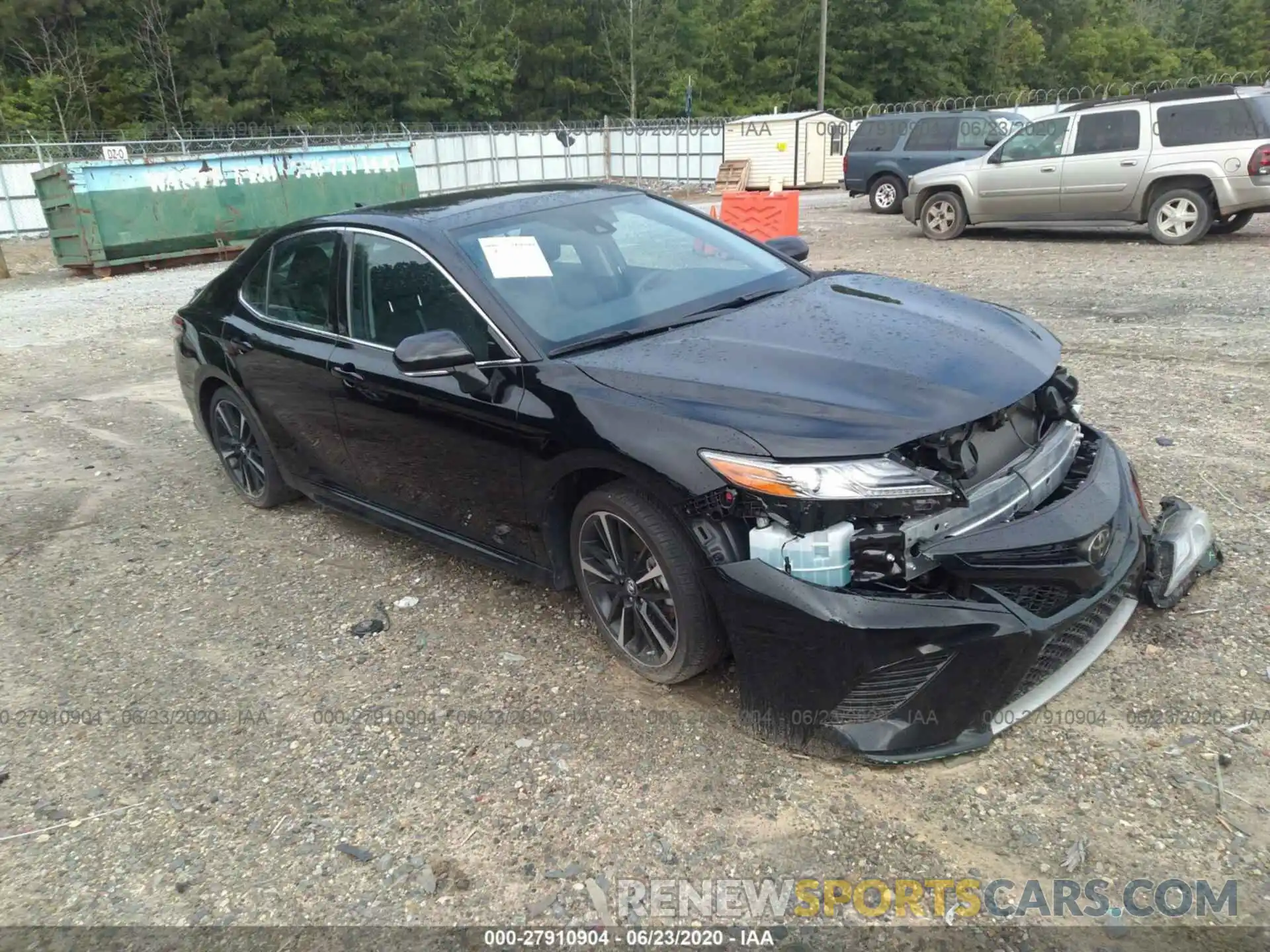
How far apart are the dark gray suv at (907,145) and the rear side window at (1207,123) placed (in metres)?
6.23

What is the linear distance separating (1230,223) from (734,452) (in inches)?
490

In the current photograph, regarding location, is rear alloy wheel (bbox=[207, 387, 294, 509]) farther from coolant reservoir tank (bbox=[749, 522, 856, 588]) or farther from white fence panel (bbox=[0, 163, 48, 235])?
white fence panel (bbox=[0, 163, 48, 235])

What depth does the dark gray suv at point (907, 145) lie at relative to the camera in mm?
18250

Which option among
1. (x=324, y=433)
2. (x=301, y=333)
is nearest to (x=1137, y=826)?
(x=324, y=433)

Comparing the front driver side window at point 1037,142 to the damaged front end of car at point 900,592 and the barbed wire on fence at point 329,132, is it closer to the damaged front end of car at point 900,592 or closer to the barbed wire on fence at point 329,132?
the barbed wire on fence at point 329,132

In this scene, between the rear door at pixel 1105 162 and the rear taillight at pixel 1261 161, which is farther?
the rear door at pixel 1105 162

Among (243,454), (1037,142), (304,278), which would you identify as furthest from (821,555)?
(1037,142)

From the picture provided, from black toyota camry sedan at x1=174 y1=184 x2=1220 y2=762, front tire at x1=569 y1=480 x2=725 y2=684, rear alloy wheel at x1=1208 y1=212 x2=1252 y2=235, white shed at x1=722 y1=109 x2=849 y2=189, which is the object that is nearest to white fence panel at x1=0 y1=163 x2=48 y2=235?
white shed at x1=722 y1=109 x2=849 y2=189

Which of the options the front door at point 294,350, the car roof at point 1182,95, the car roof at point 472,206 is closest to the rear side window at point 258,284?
the front door at point 294,350

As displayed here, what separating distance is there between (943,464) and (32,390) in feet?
28.0

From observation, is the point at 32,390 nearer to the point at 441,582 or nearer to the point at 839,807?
the point at 441,582

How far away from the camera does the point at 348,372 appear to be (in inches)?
159

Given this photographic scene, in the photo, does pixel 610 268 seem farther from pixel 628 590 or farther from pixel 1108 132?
pixel 1108 132

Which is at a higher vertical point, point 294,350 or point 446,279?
point 446,279
